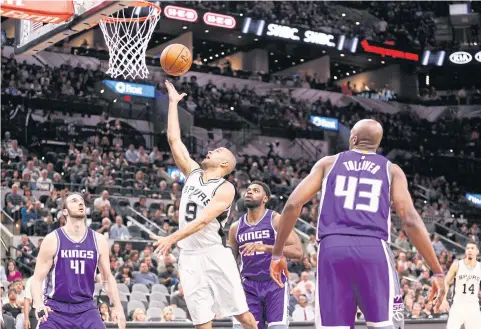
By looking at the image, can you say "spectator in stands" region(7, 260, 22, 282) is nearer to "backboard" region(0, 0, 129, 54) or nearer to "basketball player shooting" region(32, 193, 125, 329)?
"backboard" region(0, 0, 129, 54)

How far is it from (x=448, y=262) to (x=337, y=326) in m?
18.8

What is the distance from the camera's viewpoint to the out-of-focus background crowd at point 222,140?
18.1 m

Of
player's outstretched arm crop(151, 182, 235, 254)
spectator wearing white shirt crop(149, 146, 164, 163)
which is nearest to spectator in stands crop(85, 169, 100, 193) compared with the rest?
spectator wearing white shirt crop(149, 146, 164, 163)

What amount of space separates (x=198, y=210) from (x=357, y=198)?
2418mm

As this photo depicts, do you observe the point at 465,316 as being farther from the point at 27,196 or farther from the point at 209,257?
the point at 27,196

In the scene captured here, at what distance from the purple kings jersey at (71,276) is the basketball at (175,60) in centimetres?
210

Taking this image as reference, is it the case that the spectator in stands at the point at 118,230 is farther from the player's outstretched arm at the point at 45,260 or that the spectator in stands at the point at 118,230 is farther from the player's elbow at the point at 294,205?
the player's elbow at the point at 294,205

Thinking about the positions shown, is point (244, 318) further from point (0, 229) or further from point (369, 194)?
point (0, 229)

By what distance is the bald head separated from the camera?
6.26m

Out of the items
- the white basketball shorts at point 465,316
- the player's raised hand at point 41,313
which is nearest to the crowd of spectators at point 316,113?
the white basketball shorts at point 465,316

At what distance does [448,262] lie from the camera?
78.3 ft

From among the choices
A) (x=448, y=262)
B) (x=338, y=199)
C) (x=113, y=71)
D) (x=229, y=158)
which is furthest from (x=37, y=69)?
(x=338, y=199)

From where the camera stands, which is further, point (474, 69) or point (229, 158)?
point (474, 69)

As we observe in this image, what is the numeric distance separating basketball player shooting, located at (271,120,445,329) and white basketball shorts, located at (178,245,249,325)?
180cm
